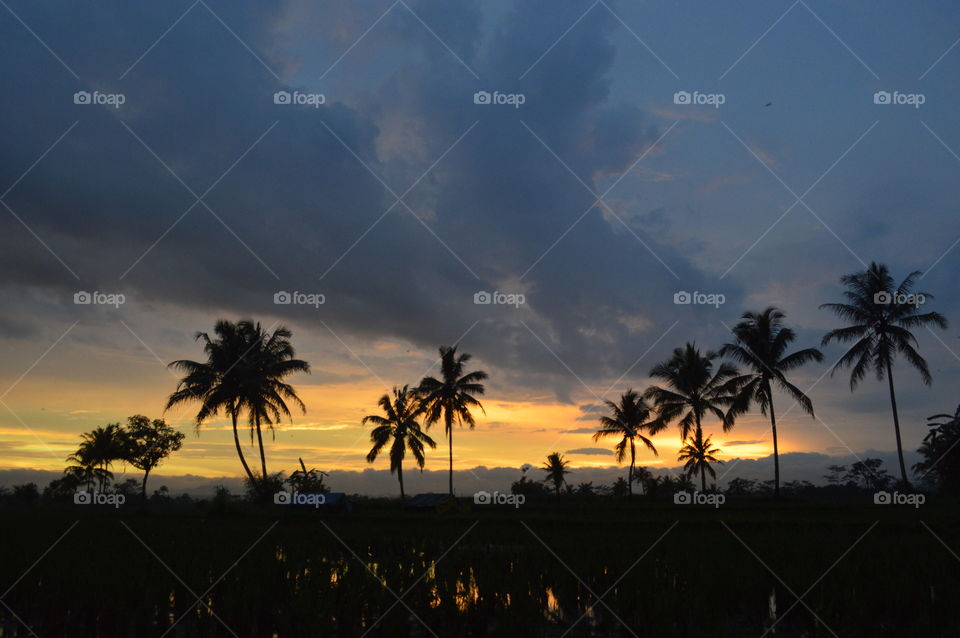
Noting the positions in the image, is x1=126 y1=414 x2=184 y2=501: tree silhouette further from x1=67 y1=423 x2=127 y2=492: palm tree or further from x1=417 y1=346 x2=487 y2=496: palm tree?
x1=417 y1=346 x2=487 y2=496: palm tree

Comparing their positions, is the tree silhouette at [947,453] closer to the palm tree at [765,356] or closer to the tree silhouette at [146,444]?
the palm tree at [765,356]

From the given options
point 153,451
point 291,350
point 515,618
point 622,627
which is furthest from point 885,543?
point 153,451

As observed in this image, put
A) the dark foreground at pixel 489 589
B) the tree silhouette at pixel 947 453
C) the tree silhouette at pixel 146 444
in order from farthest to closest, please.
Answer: the tree silhouette at pixel 146 444 → the tree silhouette at pixel 947 453 → the dark foreground at pixel 489 589

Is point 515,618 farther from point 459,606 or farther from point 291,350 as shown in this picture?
point 291,350

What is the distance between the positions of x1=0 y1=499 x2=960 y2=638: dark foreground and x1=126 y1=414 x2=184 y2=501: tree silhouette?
2922 cm

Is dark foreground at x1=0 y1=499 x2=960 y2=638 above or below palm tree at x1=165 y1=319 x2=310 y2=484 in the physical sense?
below

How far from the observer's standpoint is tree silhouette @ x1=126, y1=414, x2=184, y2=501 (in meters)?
39.7

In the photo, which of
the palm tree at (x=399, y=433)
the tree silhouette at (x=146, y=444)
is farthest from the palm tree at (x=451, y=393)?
the tree silhouette at (x=146, y=444)

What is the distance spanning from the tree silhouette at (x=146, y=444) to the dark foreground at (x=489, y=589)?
29.2 m

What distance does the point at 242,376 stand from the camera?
29.1m

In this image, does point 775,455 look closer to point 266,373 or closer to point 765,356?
point 765,356

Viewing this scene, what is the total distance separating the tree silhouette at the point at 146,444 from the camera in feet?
130

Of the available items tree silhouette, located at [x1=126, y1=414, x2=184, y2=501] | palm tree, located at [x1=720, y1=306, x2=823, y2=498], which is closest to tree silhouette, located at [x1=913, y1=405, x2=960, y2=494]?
palm tree, located at [x1=720, y1=306, x2=823, y2=498]

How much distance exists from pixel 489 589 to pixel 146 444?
3835cm
